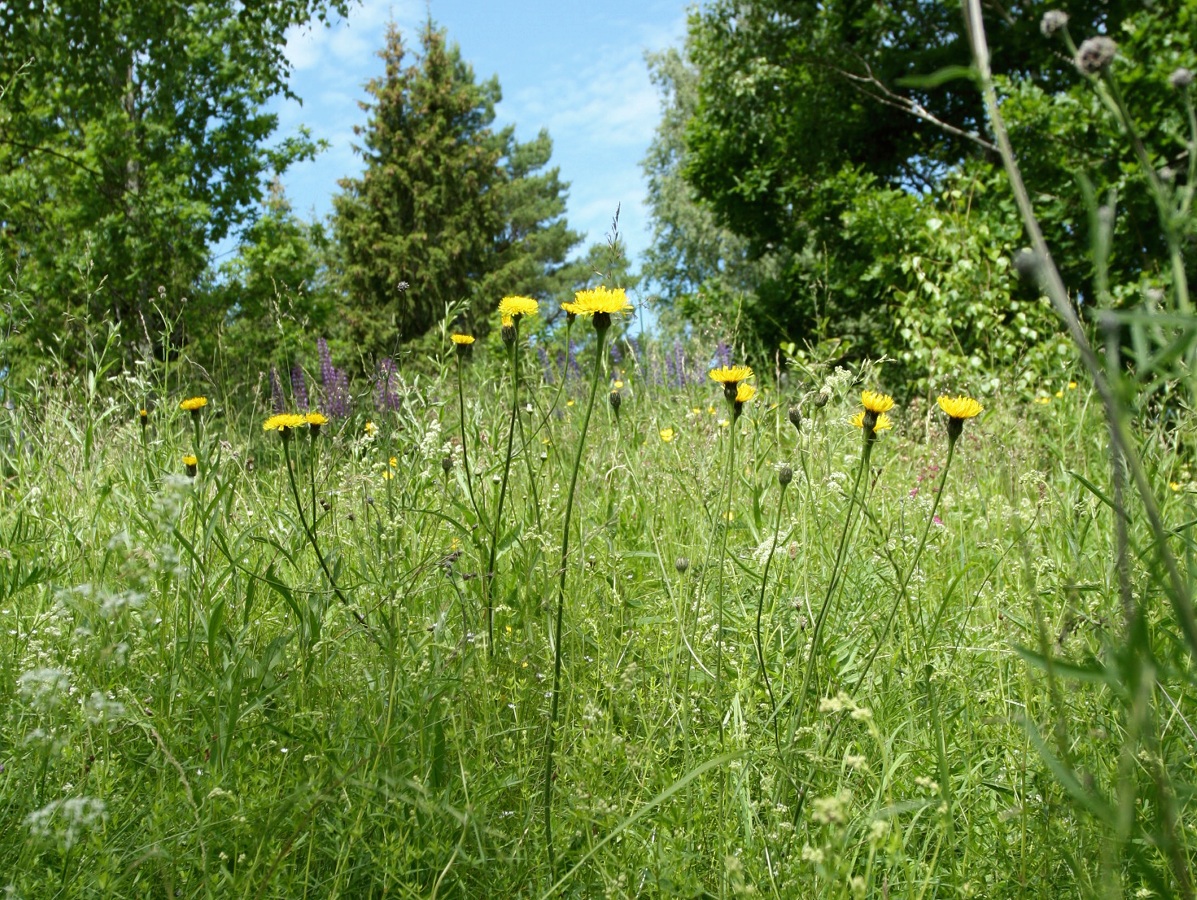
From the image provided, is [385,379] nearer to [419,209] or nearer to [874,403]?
[874,403]

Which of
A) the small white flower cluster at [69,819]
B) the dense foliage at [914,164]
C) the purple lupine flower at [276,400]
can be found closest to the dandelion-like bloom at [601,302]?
the small white flower cluster at [69,819]

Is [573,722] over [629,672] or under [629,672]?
under

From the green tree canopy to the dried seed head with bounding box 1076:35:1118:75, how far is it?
345 inches

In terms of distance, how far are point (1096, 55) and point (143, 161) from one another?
17.6m

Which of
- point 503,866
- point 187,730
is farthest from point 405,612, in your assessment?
point 503,866

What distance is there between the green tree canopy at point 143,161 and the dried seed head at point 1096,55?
8771 millimetres

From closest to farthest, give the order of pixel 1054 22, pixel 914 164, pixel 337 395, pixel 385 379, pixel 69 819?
pixel 1054 22 → pixel 69 819 → pixel 385 379 → pixel 337 395 → pixel 914 164

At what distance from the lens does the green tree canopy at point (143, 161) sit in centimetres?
904

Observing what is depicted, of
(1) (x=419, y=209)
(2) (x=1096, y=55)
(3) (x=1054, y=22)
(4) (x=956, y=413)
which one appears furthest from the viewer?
(1) (x=419, y=209)

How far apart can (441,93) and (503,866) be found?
1021 inches

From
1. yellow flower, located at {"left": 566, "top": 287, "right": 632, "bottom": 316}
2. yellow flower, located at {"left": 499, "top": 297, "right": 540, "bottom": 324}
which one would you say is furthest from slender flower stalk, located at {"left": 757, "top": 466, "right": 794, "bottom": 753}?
yellow flower, located at {"left": 499, "top": 297, "right": 540, "bottom": 324}

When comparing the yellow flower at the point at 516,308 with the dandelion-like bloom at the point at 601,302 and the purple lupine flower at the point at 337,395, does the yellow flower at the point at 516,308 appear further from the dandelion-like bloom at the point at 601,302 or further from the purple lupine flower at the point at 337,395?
the purple lupine flower at the point at 337,395

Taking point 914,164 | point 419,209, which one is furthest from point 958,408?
point 419,209

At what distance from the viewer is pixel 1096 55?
2.09ft
